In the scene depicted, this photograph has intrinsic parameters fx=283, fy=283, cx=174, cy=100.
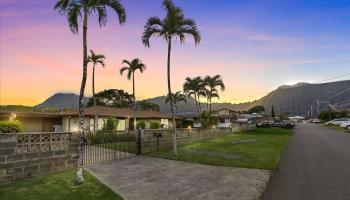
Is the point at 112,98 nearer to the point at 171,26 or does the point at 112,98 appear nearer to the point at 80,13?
the point at 171,26

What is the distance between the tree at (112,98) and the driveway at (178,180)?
68832mm

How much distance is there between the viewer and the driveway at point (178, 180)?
8719mm

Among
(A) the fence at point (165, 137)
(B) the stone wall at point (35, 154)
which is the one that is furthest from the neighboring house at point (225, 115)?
(B) the stone wall at point (35, 154)

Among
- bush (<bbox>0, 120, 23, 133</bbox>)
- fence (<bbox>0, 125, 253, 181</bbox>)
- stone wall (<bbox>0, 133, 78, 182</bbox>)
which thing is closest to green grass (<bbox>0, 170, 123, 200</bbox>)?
stone wall (<bbox>0, 133, 78, 182</bbox>)

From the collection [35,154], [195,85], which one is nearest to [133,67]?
[195,85]

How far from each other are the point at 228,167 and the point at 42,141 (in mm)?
7954

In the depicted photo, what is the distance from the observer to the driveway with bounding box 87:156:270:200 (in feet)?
28.6

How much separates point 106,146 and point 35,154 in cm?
450

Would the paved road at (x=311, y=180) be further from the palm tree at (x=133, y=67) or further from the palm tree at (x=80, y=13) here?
the palm tree at (x=133, y=67)

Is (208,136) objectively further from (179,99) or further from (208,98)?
(179,99)

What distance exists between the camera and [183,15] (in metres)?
17.1

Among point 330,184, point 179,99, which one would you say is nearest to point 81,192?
point 330,184

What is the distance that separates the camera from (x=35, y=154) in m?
10.7

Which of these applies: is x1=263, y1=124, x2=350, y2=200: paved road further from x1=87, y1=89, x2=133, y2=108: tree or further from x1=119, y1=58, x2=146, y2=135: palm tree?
x1=87, y1=89, x2=133, y2=108: tree
